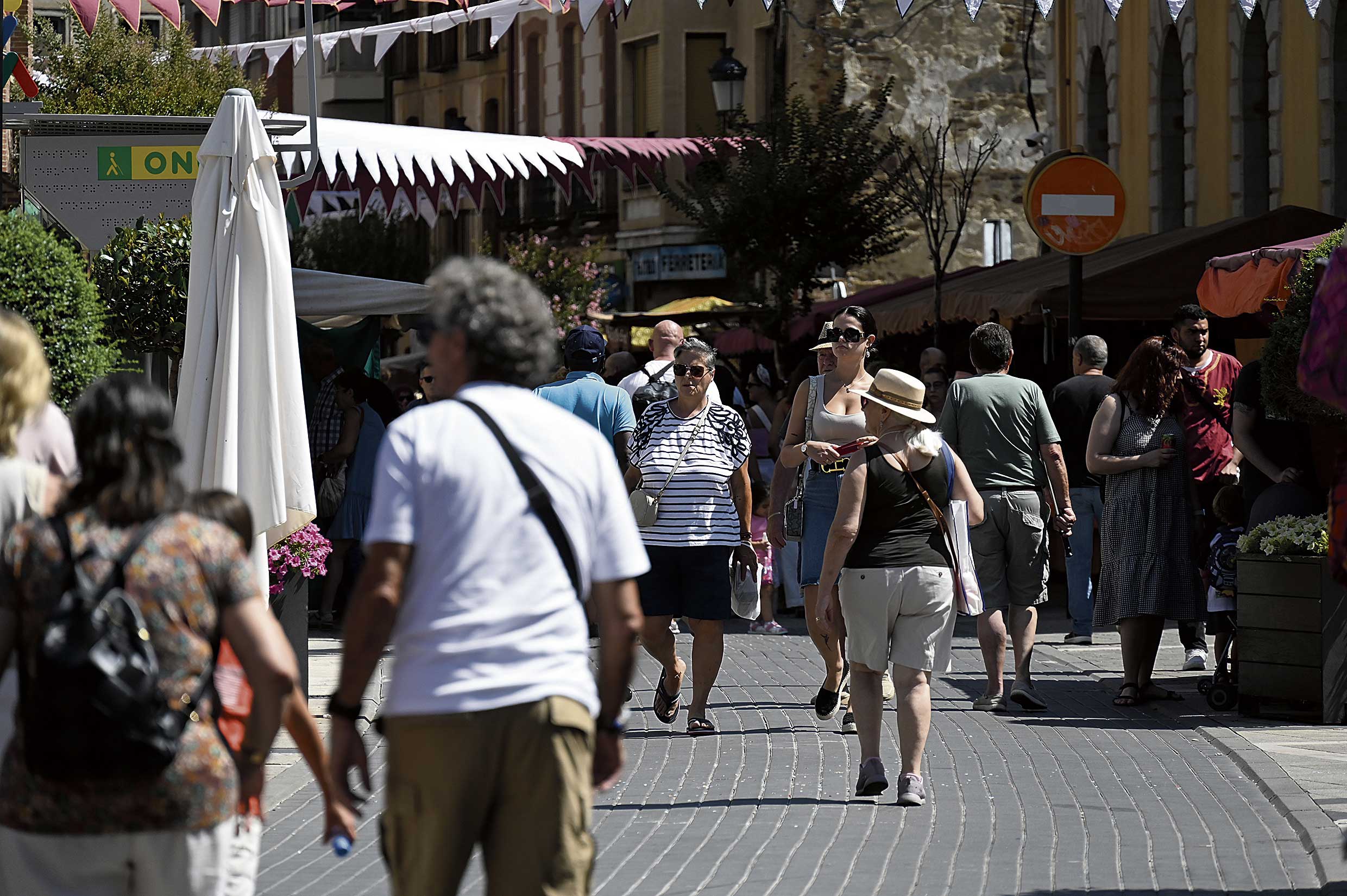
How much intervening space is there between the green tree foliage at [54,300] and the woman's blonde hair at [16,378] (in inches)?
187

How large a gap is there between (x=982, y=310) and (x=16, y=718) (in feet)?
49.1

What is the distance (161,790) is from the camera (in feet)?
13.2

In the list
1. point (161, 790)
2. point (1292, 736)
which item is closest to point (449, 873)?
point (161, 790)

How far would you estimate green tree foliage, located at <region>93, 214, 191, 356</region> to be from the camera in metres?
12.1

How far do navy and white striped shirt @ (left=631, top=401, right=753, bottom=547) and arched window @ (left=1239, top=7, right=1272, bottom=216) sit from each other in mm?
13131

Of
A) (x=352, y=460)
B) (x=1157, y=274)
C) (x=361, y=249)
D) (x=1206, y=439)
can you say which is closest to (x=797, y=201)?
(x=1157, y=274)

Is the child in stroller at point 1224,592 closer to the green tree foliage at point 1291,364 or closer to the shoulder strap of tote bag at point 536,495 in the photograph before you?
the green tree foliage at point 1291,364

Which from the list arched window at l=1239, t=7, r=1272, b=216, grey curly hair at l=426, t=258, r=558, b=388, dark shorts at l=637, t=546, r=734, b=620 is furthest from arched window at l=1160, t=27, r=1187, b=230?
grey curly hair at l=426, t=258, r=558, b=388

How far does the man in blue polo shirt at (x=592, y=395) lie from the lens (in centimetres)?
1095

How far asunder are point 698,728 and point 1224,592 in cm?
274

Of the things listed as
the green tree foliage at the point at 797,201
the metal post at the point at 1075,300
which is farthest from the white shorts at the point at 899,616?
the green tree foliage at the point at 797,201

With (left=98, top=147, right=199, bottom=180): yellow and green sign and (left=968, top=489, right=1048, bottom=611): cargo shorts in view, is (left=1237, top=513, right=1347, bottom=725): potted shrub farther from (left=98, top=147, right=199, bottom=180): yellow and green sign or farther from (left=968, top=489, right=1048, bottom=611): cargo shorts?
(left=98, top=147, right=199, bottom=180): yellow and green sign

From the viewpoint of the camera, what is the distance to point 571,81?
46281mm

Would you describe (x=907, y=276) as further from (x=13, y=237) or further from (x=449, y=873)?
(x=449, y=873)
